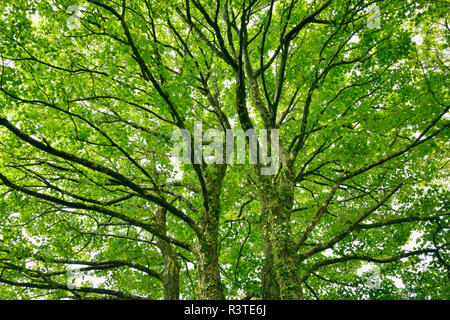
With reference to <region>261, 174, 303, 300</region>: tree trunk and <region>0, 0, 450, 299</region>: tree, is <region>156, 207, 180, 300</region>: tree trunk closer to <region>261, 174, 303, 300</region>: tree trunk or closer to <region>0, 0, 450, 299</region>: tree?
<region>0, 0, 450, 299</region>: tree

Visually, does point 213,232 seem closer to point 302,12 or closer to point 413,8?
point 302,12

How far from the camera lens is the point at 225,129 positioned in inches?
316

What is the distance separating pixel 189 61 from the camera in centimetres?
596

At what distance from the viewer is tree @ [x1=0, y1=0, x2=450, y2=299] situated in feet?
18.2

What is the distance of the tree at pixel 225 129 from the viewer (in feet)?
18.2

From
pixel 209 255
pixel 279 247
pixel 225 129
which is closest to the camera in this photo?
pixel 279 247

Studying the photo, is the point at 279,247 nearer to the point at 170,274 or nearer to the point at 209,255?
the point at 209,255

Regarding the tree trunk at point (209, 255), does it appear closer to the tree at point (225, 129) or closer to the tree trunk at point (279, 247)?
the tree at point (225, 129)

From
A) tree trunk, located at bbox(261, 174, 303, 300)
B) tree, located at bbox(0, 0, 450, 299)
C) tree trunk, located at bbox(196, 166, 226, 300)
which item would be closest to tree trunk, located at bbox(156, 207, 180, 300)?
tree, located at bbox(0, 0, 450, 299)

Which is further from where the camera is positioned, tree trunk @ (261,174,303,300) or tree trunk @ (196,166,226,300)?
tree trunk @ (196,166,226,300)

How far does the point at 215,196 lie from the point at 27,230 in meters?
6.76

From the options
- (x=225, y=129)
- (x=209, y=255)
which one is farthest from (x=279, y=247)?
(x=225, y=129)
